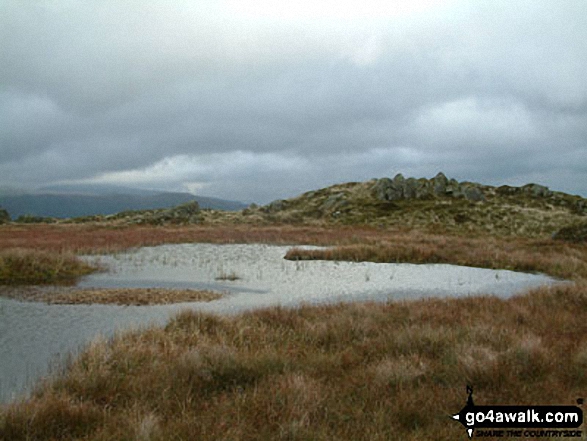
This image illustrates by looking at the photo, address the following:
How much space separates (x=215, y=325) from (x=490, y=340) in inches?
287

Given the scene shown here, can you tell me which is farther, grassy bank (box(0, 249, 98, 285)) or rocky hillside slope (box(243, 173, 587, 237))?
rocky hillside slope (box(243, 173, 587, 237))

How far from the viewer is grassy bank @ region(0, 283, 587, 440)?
619 centimetres

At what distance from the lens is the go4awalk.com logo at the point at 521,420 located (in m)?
6.10

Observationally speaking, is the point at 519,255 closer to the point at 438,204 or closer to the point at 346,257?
the point at 346,257

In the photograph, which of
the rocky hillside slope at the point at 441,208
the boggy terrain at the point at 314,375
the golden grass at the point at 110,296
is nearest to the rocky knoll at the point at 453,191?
the rocky hillside slope at the point at 441,208

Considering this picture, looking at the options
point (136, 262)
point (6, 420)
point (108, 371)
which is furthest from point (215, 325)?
point (136, 262)

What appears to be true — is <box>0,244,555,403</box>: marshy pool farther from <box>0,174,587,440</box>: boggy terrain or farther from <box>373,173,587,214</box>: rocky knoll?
<box>373,173,587,214</box>: rocky knoll

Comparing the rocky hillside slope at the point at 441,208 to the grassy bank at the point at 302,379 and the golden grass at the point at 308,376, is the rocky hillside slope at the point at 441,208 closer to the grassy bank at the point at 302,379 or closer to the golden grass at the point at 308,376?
the golden grass at the point at 308,376

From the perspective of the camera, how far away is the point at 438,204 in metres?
85.4

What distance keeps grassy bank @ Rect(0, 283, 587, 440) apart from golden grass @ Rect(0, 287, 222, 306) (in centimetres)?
491

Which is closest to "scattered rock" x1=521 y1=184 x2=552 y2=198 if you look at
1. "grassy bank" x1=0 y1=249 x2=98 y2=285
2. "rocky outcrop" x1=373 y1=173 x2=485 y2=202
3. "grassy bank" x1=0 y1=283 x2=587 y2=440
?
"rocky outcrop" x1=373 y1=173 x2=485 y2=202

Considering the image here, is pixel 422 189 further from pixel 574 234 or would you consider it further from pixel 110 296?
pixel 110 296

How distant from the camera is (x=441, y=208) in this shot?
267 ft

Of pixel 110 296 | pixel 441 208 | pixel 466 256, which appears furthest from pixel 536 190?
pixel 110 296
